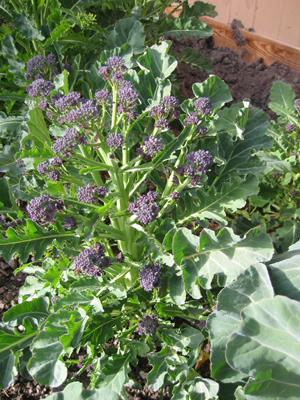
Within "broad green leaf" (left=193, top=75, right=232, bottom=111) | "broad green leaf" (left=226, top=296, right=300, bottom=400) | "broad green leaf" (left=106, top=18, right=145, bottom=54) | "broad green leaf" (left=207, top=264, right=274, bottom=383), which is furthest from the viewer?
"broad green leaf" (left=106, top=18, right=145, bottom=54)

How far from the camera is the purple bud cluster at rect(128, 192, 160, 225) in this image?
3.63 ft

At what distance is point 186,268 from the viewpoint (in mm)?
1147

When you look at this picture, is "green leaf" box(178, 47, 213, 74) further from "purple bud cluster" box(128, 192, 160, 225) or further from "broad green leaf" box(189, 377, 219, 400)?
"broad green leaf" box(189, 377, 219, 400)

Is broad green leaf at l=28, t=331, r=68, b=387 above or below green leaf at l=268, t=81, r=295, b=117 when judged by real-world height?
below

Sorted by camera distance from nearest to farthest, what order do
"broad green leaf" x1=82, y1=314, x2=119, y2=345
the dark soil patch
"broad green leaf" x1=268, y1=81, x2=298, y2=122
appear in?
"broad green leaf" x1=82, y1=314, x2=119, y2=345, "broad green leaf" x1=268, y1=81, x2=298, y2=122, the dark soil patch

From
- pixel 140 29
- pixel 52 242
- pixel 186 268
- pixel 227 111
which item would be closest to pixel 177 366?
pixel 186 268

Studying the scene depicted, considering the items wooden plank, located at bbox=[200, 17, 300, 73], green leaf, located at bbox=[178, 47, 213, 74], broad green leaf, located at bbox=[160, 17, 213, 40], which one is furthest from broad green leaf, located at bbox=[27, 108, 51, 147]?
wooden plank, located at bbox=[200, 17, 300, 73]

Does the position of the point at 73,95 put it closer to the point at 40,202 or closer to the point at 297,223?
the point at 40,202

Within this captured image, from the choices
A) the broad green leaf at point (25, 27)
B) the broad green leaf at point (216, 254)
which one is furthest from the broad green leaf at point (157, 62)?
the broad green leaf at point (25, 27)

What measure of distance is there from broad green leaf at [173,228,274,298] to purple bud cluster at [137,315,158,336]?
0.76 feet

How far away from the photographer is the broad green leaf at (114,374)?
1207mm

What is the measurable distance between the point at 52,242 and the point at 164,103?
26.4 inches

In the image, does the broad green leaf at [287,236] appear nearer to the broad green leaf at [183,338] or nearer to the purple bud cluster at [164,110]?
the broad green leaf at [183,338]

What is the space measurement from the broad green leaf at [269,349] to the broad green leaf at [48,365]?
20.8 inches
